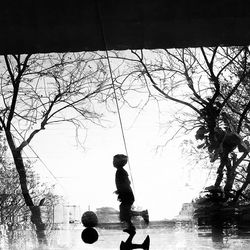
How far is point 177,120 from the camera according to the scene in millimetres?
4047

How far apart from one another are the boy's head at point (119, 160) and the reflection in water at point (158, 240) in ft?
1.95

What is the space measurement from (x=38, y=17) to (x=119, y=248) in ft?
6.16

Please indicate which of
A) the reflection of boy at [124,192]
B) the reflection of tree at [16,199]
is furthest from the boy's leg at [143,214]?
the reflection of tree at [16,199]

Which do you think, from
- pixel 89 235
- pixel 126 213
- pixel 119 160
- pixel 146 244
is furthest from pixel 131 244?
pixel 89 235

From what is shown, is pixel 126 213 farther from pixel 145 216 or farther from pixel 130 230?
pixel 145 216

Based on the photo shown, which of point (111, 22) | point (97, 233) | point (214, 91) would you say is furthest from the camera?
point (214, 91)

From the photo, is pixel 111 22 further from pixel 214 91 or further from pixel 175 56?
pixel 214 91

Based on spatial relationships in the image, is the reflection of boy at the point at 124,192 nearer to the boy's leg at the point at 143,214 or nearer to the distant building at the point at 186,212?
the boy's leg at the point at 143,214

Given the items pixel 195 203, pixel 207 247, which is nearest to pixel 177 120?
pixel 195 203

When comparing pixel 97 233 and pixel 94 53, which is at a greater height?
pixel 94 53

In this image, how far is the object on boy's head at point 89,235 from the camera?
141 inches

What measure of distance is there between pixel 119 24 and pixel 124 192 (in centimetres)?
130

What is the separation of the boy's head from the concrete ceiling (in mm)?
998

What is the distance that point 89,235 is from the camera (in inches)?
148
